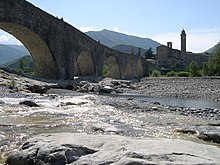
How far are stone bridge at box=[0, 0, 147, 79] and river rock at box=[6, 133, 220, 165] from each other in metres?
25.2

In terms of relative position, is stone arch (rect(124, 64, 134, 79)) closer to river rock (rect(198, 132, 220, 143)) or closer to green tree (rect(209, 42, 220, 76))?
green tree (rect(209, 42, 220, 76))

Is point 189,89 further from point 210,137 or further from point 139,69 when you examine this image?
point 139,69

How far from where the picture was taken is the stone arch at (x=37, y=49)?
32.1 meters

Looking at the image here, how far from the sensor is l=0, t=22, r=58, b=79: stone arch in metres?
32.1

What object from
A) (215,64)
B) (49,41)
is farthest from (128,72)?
(49,41)

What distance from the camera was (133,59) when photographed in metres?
82.1

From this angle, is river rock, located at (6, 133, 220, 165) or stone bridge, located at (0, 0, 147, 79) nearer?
river rock, located at (6, 133, 220, 165)

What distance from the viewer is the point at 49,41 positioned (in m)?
36.2

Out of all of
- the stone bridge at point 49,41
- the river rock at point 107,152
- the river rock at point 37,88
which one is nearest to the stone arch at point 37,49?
the stone bridge at point 49,41

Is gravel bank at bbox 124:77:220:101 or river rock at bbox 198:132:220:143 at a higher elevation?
gravel bank at bbox 124:77:220:101

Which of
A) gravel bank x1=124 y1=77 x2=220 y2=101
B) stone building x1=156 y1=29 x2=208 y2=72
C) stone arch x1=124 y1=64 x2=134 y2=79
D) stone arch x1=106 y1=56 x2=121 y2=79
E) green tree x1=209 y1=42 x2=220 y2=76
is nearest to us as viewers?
gravel bank x1=124 y1=77 x2=220 y2=101

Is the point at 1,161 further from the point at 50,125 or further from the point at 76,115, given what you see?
the point at 76,115

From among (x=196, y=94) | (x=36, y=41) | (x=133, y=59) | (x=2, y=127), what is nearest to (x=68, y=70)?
(x=36, y=41)

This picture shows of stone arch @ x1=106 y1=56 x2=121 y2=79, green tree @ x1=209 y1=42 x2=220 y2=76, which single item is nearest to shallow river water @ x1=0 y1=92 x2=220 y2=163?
green tree @ x1=209 y1=42 x2=220 y2=76
